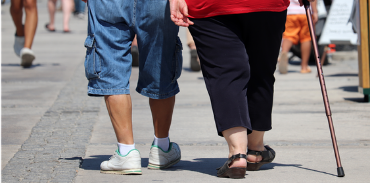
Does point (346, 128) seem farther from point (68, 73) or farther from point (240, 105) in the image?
point (68, 73)

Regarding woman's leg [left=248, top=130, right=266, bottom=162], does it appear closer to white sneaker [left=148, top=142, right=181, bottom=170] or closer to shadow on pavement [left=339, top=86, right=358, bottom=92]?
white sneaker [left=148, top=142, right=181, bottom=170]

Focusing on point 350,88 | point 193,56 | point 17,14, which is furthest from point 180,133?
point 17,14

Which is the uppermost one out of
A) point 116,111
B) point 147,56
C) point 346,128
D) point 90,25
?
point 90,25

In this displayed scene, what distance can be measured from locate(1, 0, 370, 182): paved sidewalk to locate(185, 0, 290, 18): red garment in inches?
34.0

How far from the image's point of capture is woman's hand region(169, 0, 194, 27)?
9.18 ft

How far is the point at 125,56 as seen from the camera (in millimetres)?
3029

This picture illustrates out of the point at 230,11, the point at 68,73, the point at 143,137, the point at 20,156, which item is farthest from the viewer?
the point at 68,73

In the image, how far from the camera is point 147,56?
3.04 metres

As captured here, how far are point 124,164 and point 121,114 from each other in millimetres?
270

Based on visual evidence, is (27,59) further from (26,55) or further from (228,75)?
(228,75)

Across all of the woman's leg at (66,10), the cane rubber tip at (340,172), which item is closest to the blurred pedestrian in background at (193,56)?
the cane rubber tip at (340,172)

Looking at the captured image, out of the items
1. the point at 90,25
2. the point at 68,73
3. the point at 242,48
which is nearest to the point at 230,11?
the point at 242,48

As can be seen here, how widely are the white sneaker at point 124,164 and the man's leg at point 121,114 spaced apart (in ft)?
0.27

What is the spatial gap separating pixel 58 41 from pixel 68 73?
4680 mm
